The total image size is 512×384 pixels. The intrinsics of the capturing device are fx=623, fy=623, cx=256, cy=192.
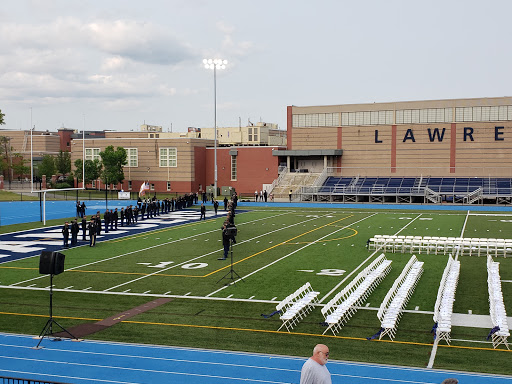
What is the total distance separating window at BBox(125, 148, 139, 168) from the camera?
85.2m

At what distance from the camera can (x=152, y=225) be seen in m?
40.7

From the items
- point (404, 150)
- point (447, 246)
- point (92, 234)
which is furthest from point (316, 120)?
point (92, 234)

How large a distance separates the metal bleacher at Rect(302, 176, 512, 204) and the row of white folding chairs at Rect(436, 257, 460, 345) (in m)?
43.1

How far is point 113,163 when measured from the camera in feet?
267

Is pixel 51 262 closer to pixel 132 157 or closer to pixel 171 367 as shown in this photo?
pixel 171 367

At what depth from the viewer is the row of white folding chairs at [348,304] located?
14930mm

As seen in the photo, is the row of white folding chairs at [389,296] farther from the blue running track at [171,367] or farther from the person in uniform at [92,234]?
the person in uniform at [92,234]

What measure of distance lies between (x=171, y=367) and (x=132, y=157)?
75.1 metres

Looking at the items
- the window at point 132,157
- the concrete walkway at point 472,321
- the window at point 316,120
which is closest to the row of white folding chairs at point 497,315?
the concrete walkway at point 472,321

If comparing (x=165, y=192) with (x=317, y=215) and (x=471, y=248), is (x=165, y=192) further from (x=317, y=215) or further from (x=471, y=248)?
(x=471, y=248)

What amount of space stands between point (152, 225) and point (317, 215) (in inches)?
540

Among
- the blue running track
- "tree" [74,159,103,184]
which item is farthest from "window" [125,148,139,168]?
the blue running track

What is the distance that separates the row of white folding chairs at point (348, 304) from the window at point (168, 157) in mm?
62628

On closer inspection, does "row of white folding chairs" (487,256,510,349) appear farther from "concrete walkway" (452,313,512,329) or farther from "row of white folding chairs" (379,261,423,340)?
"row of white folding chairs" (379,261,423,340)
